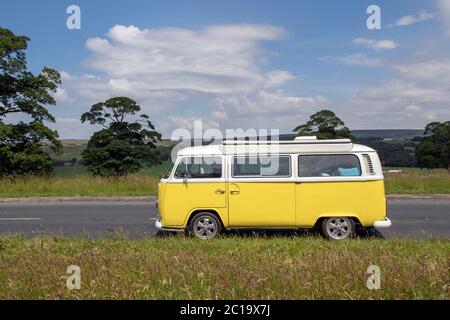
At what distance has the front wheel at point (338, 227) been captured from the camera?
9.02 meters

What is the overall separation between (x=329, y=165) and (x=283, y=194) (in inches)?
43.8

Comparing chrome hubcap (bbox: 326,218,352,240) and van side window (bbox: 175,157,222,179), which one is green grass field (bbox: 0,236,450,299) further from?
van side window (bbox: 175,157,222,179)

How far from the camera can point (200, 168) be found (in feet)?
30.9

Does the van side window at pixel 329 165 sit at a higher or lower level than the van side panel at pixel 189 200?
higher

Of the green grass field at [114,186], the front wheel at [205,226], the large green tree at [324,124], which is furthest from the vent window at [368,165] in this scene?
the large green tree at [324,124]

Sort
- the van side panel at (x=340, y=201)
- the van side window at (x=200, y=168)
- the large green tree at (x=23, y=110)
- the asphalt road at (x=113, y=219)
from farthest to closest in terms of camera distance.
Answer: the large green tree at (x=23, y=110) → the asphalt road at (x=113, y=219) → the van side window at (x=200, y=168) → the van side panel at (x=340, y=201)

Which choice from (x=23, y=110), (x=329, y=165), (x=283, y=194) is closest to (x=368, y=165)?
(x=329, y=165)

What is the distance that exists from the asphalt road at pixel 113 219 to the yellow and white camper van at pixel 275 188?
1.02m

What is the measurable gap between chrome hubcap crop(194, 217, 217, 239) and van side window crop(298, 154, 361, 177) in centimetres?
205

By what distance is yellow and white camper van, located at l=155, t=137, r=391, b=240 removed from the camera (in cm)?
905

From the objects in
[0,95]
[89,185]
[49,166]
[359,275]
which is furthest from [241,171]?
[0,95]

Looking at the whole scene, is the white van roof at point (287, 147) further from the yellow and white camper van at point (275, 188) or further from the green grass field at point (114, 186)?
the green grass field at point (114, 186)

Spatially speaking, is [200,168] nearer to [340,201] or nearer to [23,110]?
[340,201]

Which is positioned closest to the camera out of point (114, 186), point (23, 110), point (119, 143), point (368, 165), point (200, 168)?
point (368, 165)
